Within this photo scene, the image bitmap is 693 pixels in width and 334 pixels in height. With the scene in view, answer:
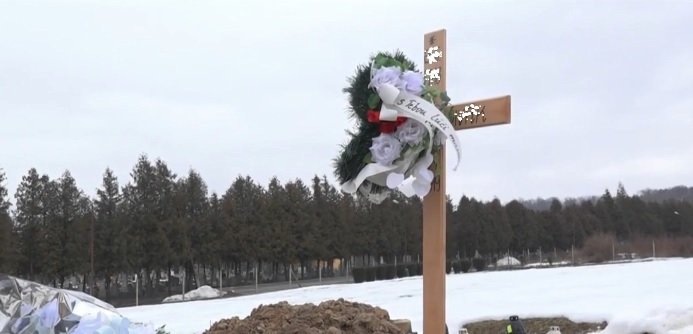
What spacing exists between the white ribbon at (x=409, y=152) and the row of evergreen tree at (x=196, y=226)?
930 inches

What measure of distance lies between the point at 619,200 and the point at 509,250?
14032 mm

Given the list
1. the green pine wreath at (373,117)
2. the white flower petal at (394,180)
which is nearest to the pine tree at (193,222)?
the green pine wreath at (373,117)

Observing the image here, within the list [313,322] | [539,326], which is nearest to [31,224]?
[539,326]

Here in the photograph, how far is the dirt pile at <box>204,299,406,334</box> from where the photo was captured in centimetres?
514

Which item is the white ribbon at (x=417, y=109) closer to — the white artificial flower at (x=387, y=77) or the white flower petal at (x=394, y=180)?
the white artificial flower at (x=387, y=77)

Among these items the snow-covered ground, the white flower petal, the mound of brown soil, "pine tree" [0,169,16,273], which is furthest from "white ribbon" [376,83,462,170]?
"pine tree" [0,169,16,273]

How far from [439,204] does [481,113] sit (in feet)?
2.29

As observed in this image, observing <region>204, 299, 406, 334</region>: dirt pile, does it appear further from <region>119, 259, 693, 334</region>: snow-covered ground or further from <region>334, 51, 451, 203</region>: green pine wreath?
<region>119, 259, 693, 334</region>: snow-covered ground

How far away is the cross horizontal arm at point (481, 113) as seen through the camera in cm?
493

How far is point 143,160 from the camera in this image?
1203 inches

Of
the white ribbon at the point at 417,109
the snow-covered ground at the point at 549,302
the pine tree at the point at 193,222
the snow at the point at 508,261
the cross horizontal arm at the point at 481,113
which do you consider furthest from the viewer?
the snow at the point at 508,261

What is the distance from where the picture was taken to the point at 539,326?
29.3ft

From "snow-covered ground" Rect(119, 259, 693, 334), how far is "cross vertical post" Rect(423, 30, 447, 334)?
146 inches

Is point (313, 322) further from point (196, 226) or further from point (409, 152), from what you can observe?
point (196, 226)
